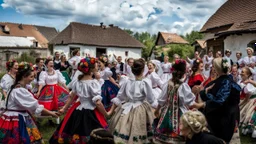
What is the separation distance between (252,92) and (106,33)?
125 feet

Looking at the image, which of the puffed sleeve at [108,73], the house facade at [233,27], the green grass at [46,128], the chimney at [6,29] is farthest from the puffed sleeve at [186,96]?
the chimney at [6,29]

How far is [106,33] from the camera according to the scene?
43.7m

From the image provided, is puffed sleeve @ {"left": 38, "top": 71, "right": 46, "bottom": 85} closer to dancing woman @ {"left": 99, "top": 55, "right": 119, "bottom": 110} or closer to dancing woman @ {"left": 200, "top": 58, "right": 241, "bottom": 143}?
dancing woman @ {"left": 99, "top": 55, "right": 119, "bottom": 110}

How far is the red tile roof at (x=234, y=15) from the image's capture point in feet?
61.7

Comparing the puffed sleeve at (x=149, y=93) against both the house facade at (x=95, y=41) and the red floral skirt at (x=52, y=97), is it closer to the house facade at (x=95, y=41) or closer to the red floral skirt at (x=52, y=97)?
the red floral skirt at (x=52, y=97)

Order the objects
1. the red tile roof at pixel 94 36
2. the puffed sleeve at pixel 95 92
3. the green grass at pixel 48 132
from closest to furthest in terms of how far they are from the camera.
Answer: the puffed sleeve at pixel 95 92, the green grass at pixel 48 132, the red tile roof at pixel 94 36

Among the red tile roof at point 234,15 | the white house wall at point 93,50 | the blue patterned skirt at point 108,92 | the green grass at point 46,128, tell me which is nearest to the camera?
the green grass at point 46,128

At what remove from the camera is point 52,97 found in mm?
7441

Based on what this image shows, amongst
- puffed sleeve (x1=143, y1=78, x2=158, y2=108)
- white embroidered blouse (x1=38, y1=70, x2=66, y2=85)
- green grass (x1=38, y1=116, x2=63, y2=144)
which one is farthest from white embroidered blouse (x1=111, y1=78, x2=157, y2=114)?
white embroidered blouse (x1=38, y1=70, x2=66, y2=85)

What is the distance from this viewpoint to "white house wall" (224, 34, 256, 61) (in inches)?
653

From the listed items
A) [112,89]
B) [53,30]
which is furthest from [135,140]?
[53,30]

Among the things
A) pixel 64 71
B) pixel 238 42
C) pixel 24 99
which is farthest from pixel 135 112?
pixel 238 42

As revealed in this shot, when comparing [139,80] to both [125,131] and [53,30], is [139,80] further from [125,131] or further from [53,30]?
[53,30]

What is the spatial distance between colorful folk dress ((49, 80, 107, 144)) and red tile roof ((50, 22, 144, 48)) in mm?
33720
